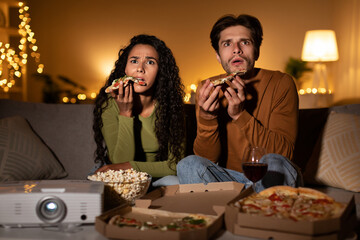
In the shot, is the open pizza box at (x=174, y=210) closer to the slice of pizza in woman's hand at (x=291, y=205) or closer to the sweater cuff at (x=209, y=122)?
the slice of pizza in woman's hand at (x=291, y=205)

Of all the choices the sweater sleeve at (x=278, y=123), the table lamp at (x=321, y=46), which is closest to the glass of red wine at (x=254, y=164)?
the sweater sleeve at (x=278, y=123)

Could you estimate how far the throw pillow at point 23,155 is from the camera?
7.23 ft

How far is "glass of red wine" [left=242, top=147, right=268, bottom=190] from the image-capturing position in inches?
54.9

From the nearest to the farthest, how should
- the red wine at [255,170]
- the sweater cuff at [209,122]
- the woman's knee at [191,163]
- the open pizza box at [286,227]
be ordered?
the open pizza box at [286,227], the red wine at [255,170], the woman's knee at [191,163], the sweater cuff at [209,122]

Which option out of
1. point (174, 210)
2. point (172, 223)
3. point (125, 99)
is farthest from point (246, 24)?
point (172, 223)

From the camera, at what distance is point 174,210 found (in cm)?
140

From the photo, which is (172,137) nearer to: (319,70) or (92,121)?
(92,121)

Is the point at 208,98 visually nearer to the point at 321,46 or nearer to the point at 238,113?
the point at 238,113

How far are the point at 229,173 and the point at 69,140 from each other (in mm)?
1040

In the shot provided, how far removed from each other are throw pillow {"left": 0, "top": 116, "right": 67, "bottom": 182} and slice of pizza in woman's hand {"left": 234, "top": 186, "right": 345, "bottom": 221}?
55.6 inches

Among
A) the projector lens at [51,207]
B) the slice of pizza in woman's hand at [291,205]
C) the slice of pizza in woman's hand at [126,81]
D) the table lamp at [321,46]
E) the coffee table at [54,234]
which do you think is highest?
the table lamp at [321,46]

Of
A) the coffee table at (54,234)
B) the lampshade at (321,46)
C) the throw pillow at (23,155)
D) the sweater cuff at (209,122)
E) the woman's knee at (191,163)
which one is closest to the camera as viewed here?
the coffee table at (54,234)

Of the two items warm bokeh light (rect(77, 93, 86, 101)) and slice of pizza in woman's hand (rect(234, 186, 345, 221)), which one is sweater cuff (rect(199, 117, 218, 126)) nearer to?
slice of pizza in woman's hand (rect(234, 186, 345, 221))

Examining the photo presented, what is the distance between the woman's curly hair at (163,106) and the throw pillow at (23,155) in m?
0.27
